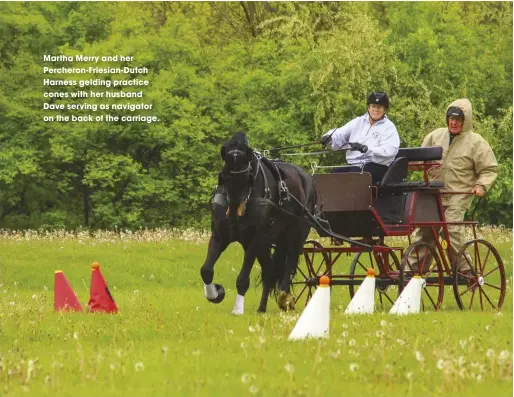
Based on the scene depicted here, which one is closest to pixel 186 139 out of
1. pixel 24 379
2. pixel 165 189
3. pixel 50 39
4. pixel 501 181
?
pixel 165 189

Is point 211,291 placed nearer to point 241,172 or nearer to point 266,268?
point 241,172

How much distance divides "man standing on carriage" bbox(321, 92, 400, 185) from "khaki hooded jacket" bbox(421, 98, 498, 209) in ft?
3.27

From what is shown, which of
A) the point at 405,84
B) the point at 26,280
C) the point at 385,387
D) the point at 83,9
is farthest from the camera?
the point at 83,9

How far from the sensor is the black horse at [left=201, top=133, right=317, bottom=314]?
12.3 meters

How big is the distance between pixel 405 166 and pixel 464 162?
1.22 metres

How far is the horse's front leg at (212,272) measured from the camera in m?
12.4

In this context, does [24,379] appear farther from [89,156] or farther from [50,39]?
[50,39]

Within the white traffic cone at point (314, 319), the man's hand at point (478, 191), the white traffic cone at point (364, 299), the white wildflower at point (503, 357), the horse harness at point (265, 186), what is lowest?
the white traffic cone at point (364, 299)

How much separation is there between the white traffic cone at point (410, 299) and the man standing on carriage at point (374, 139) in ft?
7.31

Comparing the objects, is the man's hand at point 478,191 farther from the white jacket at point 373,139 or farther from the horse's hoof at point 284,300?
the horse's hoof at point 284,300

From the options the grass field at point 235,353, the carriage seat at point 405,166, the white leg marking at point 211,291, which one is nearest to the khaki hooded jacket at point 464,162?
the carriage seat at point 405,166

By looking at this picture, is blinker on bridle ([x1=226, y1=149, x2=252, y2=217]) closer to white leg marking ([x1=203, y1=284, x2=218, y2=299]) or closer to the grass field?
white leg marking ([x1=203, y1=284, x2=218, y2=299])

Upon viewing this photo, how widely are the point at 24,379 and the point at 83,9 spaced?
33.9m

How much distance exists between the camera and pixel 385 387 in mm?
7656
